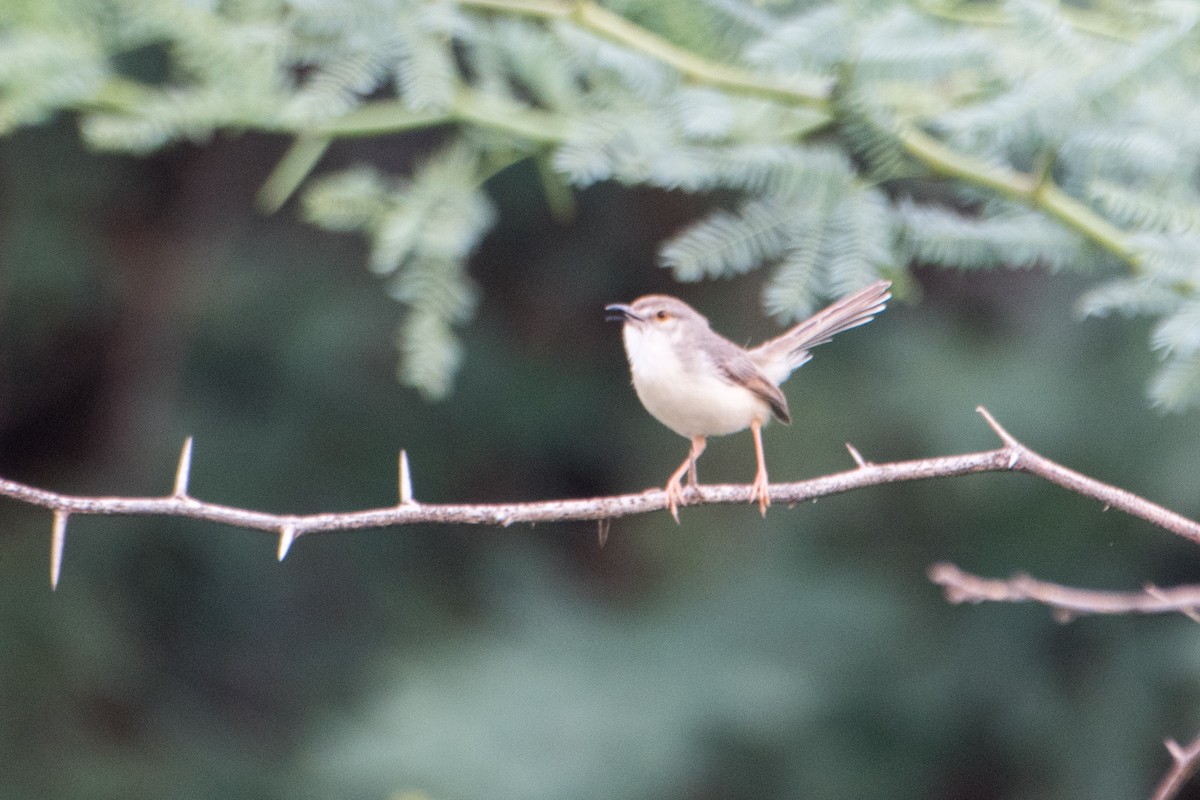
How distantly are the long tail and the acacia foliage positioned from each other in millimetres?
86

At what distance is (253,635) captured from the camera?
306 inches

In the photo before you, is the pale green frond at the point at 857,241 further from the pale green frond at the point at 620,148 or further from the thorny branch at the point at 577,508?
the thorny branch at the point at 577,508

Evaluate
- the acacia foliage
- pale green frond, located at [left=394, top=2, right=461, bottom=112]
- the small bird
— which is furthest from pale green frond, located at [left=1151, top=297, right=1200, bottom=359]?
pale green frond, located at [left=394, top=2, right=461, bottom=112]

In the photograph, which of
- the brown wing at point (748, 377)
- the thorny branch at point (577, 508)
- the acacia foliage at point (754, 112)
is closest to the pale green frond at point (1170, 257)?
the acacia foliage at point (754, 112)

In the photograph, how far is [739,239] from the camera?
2826 millimetres

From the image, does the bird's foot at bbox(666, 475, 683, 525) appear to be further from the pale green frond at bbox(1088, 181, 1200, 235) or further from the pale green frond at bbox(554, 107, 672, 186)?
the pale green frond at bbox(1088, 181, 1200, 235)

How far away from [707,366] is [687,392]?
190 millimetres

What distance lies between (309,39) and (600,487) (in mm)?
4772

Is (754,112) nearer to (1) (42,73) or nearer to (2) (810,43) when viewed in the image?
(2) (810,43)

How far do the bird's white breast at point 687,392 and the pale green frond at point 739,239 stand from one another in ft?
0.88

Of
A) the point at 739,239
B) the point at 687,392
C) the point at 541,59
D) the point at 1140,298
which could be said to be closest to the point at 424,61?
the point at 541,59

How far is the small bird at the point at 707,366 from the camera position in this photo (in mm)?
2975

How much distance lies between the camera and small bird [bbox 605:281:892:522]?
2975 millimetres

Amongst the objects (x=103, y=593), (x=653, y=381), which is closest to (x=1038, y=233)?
(x=653, y=381)
